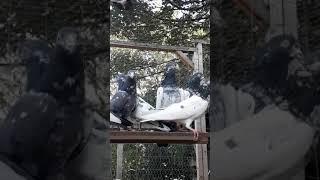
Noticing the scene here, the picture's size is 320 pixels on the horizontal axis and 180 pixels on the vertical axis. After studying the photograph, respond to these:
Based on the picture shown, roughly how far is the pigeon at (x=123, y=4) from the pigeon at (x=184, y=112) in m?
0.50

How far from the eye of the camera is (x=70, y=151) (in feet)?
3.97

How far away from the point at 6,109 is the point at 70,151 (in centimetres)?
20

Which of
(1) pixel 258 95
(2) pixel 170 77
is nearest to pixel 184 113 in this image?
(2) pixel 170 77

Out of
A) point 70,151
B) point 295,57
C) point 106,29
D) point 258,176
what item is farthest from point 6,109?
point 295,57

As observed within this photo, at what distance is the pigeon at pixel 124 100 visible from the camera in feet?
6.35

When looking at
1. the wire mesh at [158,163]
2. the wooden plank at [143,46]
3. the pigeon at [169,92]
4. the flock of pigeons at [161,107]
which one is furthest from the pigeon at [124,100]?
the wire mesh at [158,163]

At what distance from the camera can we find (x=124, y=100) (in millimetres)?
1953

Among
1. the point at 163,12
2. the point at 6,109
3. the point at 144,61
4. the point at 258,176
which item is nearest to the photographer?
the point at 6,109

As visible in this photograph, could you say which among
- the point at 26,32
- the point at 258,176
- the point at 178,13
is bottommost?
the point at 258,176

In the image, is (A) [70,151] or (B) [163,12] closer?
(A) [70,151]

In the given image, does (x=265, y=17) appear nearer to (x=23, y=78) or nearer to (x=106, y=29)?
(x=106, y=29)

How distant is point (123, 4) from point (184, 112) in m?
0.56

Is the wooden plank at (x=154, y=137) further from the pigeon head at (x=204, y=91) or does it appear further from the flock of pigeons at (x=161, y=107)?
the pigeon head at (x=204, y=91)

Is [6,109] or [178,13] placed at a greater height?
[178,13]
